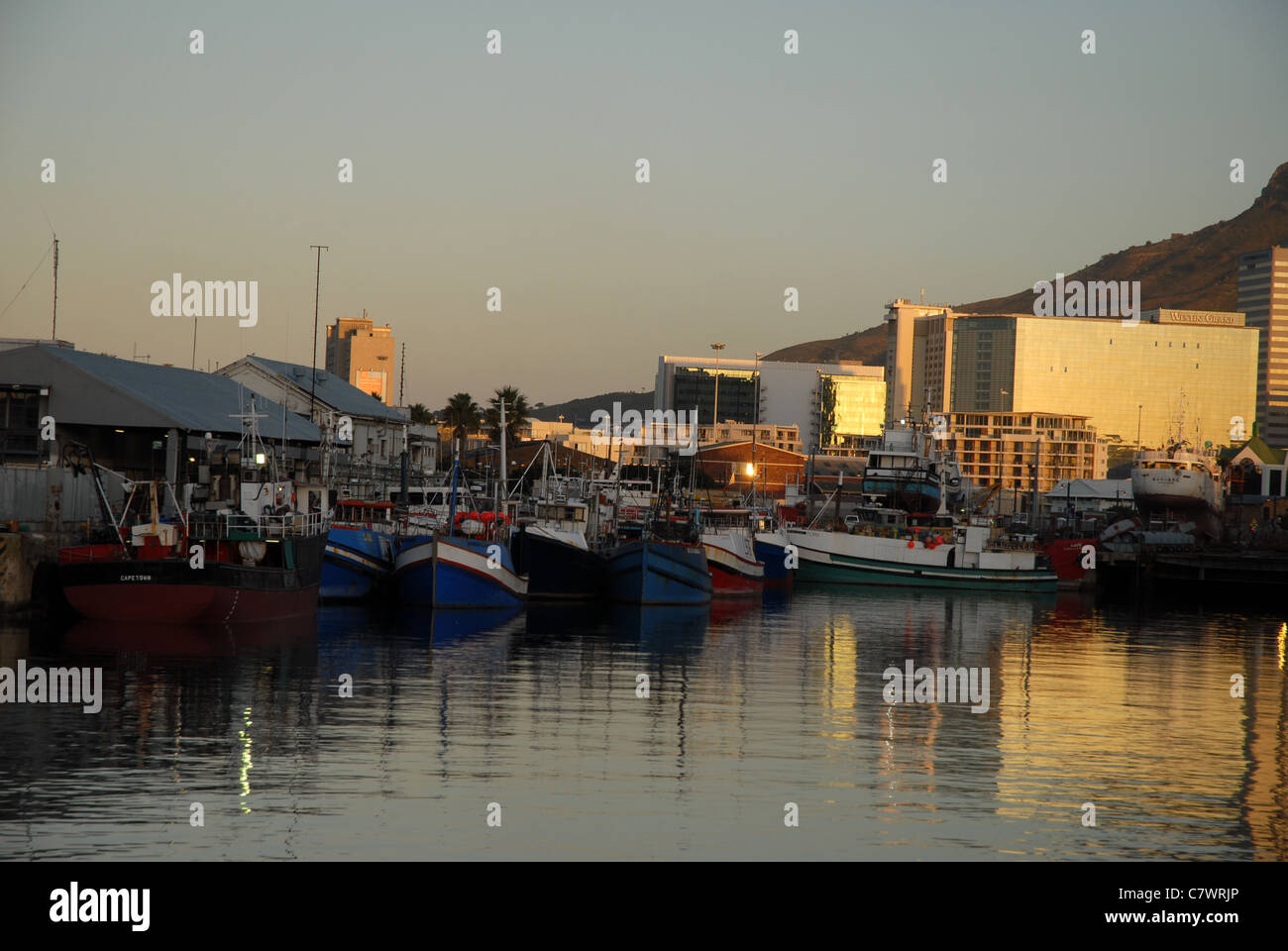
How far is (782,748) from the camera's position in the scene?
26641 mm

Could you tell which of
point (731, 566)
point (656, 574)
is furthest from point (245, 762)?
point (731, 566)

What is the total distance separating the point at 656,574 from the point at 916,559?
30.3m

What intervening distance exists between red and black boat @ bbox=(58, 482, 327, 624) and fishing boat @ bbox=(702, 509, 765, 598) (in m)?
29.6

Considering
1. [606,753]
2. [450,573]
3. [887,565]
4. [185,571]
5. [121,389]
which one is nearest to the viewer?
[606,753]

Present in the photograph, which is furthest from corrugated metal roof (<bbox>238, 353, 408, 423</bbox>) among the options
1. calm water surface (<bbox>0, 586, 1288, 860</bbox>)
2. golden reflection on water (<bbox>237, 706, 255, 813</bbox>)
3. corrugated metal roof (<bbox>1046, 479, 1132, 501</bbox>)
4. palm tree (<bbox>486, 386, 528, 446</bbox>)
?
corrugated metal roof (<bbox>1046, 479, 1132, 501</bbox>)

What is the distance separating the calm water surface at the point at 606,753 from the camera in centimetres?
1941

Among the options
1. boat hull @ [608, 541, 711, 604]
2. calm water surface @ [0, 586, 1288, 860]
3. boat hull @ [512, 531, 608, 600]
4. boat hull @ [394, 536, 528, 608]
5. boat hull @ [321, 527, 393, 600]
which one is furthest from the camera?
boat hull @ [512, 531, 608, 600]

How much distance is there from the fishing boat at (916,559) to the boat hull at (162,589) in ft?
156

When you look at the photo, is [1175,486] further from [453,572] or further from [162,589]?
[162,589]

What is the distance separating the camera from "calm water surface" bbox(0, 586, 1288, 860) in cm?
1941

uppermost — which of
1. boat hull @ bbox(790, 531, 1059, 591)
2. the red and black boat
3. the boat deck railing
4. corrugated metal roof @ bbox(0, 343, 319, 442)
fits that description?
corrugated metal roof @ bbox(0, 343, 319, 442)

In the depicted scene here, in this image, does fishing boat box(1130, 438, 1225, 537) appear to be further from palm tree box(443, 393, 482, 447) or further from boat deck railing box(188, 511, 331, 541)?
boat deck railing box(188, 511, 331, 541)

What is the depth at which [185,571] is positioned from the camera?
40750 mm

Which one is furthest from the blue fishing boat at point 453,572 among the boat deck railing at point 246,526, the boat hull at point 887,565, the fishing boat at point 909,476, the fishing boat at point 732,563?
the fishing boat at point 909,476
